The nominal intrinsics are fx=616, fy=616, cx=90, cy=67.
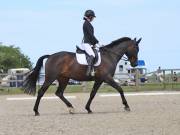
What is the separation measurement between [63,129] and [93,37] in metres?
5.39

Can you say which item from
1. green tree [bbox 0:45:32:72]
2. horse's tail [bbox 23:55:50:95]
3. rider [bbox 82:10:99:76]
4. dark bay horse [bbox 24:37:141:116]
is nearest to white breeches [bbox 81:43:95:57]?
rider [bbox 82:10:99:76]

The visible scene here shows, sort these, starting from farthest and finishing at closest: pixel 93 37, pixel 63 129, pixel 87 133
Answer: pixel 93 37, pixel 63 129, pixel 87 133

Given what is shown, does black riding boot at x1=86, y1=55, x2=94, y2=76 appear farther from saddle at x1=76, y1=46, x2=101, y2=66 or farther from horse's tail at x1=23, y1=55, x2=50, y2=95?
horse's tail at x1=23, y1=55, x2=50, y2=95

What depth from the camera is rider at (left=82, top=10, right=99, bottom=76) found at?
55.0ft

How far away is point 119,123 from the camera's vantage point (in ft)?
42.0

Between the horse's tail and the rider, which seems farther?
the horse's tail

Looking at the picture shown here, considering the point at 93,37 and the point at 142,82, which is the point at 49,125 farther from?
the point at 142,82

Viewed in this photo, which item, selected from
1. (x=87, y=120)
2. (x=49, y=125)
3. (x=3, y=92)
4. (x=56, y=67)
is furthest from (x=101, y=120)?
(x=3, y=92)

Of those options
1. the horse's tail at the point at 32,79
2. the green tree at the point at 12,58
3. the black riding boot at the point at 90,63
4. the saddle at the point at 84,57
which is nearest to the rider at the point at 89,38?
the black riding boot at the point at 90,63

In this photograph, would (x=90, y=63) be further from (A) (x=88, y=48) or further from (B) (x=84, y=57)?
(A) (x=88, y=48)

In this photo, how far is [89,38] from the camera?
16.9m

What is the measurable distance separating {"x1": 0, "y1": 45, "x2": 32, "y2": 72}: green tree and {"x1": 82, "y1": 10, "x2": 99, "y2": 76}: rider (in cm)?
10877

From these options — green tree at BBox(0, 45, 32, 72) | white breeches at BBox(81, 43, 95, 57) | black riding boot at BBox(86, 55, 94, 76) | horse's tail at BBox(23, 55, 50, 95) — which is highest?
green tree at BBox(0, 45, 32, 72)

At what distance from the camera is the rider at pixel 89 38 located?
16750 millimetres
